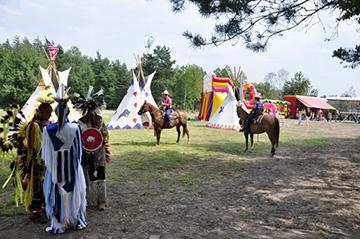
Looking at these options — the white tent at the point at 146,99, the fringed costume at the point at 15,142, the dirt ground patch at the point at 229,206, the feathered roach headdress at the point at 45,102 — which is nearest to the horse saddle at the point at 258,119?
the dirt ground patch at the point at 229,206

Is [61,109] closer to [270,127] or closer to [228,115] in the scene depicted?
[270,127]

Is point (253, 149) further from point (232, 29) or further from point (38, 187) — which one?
point (38, 187)

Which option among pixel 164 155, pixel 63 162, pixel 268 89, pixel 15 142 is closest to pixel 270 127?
pixel 164 155

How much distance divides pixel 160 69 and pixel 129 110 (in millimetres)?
30909

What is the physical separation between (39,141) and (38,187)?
0.61 metres

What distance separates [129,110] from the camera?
15.9m

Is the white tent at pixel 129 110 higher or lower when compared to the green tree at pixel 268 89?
lower

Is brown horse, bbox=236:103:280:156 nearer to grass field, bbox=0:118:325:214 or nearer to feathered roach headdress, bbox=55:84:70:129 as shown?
grass field, bbox=0:118:325:214

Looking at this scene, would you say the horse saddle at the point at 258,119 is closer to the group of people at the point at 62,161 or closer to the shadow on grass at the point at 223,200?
the shadow on grass at the point at 223,200

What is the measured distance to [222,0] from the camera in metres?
5.51

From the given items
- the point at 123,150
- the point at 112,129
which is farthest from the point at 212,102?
the point at 123,150

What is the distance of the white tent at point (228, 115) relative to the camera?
17.2m

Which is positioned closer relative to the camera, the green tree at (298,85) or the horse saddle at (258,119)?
the horse saddle at (258,119)

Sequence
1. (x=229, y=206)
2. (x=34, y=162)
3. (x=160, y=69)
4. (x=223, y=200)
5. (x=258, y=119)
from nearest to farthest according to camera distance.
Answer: (x=34, y=162)
(x=229, y=206)
(x=223, y=200)
(x=258, y=119)
(x=160, y=69)
